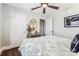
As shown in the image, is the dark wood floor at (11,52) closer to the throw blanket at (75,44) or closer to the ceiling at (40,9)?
the ceiling at (40,9)

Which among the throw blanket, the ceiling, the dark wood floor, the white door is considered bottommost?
the dark wood floor

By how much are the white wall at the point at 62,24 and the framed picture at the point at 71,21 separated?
0.12 feet

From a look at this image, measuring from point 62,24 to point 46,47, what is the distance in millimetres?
346

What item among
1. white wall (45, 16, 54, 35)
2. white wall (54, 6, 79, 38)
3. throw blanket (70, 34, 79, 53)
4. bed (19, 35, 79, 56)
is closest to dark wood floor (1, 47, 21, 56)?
bed (19, 35, 79, 56)

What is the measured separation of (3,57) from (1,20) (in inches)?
17.4

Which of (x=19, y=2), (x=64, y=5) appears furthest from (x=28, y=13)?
(x=64, y=5)

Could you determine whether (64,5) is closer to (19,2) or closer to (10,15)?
(19,2)

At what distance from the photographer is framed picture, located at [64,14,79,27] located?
44.8 inches

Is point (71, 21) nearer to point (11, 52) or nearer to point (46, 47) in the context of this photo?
point (46, 47)

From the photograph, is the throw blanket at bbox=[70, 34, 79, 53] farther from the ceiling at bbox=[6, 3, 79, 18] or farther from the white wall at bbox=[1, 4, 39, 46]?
the white wall at bbox=[1, 4, 39, 46]

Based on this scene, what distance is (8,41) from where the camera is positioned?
1.14 metres

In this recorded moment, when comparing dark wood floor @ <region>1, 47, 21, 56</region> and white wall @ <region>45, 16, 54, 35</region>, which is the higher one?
white wall @ <region>45, 16, 54, 35</region>

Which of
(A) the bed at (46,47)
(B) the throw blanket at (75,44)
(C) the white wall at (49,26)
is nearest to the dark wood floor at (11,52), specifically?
(A) the bed at (46,47)

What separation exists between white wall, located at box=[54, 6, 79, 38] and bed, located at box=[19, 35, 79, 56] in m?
0.06
